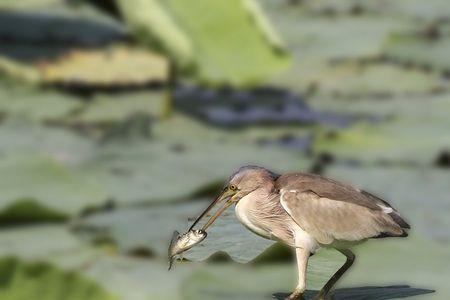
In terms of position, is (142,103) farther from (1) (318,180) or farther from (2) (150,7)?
(1) (318,180)

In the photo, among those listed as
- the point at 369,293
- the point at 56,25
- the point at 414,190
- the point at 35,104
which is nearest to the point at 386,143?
the point at 414,190

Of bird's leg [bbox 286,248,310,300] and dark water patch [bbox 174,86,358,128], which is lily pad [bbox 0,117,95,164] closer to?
dark water patch [bbox 174,86,358,128]

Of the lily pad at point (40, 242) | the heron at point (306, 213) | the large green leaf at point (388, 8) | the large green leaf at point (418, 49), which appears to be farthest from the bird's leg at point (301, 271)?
the large green leaf at point (388, 8)

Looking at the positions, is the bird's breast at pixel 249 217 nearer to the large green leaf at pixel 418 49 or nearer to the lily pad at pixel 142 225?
the lily pad at pixel 142 225

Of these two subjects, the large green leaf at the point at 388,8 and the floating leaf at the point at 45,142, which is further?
the large green leaf at the point at 388,8

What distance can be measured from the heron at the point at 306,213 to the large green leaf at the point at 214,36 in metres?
2.95

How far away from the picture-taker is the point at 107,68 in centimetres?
449

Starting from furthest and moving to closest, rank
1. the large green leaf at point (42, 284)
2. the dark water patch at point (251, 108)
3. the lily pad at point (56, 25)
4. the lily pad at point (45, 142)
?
the lily pad at point (56, 25), the dark water patch at point (251, 108), the lily pad at point (45, 142), the large green leaf at point (42, 284)

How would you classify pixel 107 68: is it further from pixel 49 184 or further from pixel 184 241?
pixel 184 241

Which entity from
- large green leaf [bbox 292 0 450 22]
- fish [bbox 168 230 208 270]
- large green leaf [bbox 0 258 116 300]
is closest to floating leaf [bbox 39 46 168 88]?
A: large green leaf [bbox 292 0 450 22]

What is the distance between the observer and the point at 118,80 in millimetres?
4445

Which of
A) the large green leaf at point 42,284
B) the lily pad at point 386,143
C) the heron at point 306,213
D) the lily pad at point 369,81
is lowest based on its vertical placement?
the large green leaf at point 42,284

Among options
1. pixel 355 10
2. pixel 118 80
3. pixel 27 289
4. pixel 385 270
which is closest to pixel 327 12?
pixel 355 10

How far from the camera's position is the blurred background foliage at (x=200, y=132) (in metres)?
2.10
